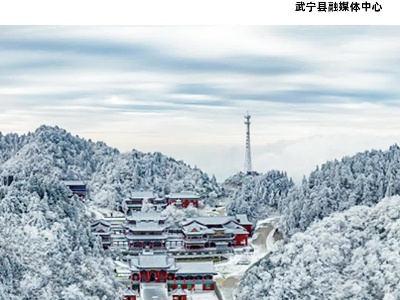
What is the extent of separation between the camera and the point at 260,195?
12.0 metres

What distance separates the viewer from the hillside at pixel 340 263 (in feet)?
22.1

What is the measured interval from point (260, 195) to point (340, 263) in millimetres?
4907

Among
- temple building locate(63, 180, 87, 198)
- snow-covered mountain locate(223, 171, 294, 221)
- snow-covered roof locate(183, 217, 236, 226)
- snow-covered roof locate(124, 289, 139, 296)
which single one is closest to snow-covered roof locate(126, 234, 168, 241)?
snow-covered roof locate(183, 217, 236, 226)

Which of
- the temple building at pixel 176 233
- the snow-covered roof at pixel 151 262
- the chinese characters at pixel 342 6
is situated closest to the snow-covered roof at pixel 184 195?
the temple building at pixel 176 233

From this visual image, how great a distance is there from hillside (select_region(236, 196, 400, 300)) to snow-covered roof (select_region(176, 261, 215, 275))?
2.92 ft

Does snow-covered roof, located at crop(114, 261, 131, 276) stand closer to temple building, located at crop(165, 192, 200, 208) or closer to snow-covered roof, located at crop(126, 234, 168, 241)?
snow-covered roof, located at crop(126, 234, 168, 241)

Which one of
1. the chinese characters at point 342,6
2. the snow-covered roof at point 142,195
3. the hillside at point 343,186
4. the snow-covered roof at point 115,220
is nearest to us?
the chinese characters at point 342,6

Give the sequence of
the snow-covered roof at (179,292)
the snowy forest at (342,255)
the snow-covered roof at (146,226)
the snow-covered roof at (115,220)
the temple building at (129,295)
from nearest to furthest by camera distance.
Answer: the snowy forest at (342,255) < the temple building at (129,295) < the snow-covered roof at (179,292) < the snow-covered roof at (146,226) < the snow-covered roof at (115,220)

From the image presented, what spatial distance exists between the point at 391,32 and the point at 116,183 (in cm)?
697

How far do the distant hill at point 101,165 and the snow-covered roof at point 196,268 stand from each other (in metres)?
3.16

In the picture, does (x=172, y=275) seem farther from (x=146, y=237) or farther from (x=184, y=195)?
(x=184, y=195)

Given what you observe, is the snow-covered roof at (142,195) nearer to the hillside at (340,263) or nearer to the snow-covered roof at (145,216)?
the snow-covered roof at (145,216)

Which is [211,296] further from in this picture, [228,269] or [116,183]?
[116,183]

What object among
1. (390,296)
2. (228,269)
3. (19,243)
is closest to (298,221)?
(228,269)
